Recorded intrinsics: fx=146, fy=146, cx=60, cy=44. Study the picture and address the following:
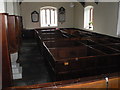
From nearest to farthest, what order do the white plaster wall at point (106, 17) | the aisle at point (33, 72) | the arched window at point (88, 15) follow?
the aisle at point (33, 72)
the white plaster wall at point (106, 17)
the arched window at point (88, 15)

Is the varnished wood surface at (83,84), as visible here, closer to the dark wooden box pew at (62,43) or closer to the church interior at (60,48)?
the church interior at (60,48)

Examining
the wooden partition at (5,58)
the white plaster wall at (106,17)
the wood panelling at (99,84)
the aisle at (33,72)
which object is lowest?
the aisle at (33,72)

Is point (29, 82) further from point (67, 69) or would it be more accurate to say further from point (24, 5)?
point (24, 5)

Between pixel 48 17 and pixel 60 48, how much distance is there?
7188mm

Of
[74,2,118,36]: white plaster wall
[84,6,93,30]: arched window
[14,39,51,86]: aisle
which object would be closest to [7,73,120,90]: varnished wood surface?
[14,39,51,86]: aisle

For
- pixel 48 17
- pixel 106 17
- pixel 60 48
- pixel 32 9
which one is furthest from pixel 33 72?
pixel 48 17

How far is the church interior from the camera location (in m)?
1.22

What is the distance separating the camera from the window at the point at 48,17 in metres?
10.6

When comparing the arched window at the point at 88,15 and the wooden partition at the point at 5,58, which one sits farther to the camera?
the arched window at the point at 88,15

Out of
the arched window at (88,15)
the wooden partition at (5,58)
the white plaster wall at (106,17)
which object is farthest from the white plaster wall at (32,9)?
the wooden partition at (5,58)

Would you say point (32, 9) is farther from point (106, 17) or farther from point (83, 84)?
point (83, 84)

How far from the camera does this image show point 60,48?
13.1ft

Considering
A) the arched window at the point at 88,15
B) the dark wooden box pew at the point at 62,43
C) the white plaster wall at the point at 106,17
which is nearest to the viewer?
the dark wooden box pew at the point at 62,43

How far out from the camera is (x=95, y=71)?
3.17 m
